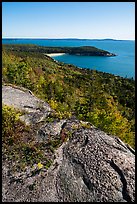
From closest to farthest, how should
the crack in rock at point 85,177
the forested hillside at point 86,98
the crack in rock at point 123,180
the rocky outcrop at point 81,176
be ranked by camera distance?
the crack in rock at point 123,180
the rocky outcrop at point 81,176
the crack in rock at point 85,177
the forested hillside at point 86,98

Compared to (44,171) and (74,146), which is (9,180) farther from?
(74,146)

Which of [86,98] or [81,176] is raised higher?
[86,98]

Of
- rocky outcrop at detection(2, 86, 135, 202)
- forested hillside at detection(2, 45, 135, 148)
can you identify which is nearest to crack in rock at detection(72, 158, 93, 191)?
rocky outcrop at detection(2, 86, 135, 202)

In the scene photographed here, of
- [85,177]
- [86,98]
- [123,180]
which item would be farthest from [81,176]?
[86,98]

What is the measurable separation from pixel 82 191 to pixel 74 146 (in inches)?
77.6

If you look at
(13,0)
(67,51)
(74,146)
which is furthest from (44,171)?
(67,51)

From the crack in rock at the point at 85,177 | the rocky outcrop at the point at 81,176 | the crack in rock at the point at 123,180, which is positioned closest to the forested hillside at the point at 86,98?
the rocky outcrop at the point at 81,176

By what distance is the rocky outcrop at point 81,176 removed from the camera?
23.7 ft

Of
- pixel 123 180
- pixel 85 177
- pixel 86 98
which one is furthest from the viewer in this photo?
pixel 86 98

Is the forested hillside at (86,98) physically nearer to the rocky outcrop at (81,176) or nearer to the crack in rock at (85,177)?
the rocky outcrop at (81,176)

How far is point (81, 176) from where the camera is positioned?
7.82 meters

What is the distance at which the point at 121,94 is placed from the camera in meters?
64.8

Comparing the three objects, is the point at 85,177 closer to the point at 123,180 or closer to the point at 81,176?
the point at 81,176

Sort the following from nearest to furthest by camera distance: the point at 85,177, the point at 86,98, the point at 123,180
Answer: the point at 123,180 < the point at 85,177 < the point at 86,98
